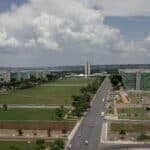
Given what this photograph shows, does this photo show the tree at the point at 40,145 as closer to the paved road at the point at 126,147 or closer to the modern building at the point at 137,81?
the paved road at the point at 126,147

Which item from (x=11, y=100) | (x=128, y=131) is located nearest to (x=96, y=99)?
(x=11, y=100)

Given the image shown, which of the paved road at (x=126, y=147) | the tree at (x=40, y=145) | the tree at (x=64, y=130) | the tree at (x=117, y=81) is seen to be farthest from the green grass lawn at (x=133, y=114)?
the tree at (x=117, y=81)

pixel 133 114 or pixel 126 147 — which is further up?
pixel 133 114

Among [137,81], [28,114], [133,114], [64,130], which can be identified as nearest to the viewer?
[64,130]

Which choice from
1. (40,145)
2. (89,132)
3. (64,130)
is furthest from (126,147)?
(64,130)

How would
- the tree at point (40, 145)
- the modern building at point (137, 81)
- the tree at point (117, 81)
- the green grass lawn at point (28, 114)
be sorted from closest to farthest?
the tree at point (40, 145)
the green grass lawn at point (28, 114)
the modern building at point (137, 81)
the tree at point (117, 81)

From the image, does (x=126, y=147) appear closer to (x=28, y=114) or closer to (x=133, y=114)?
(x=133, y=114)
